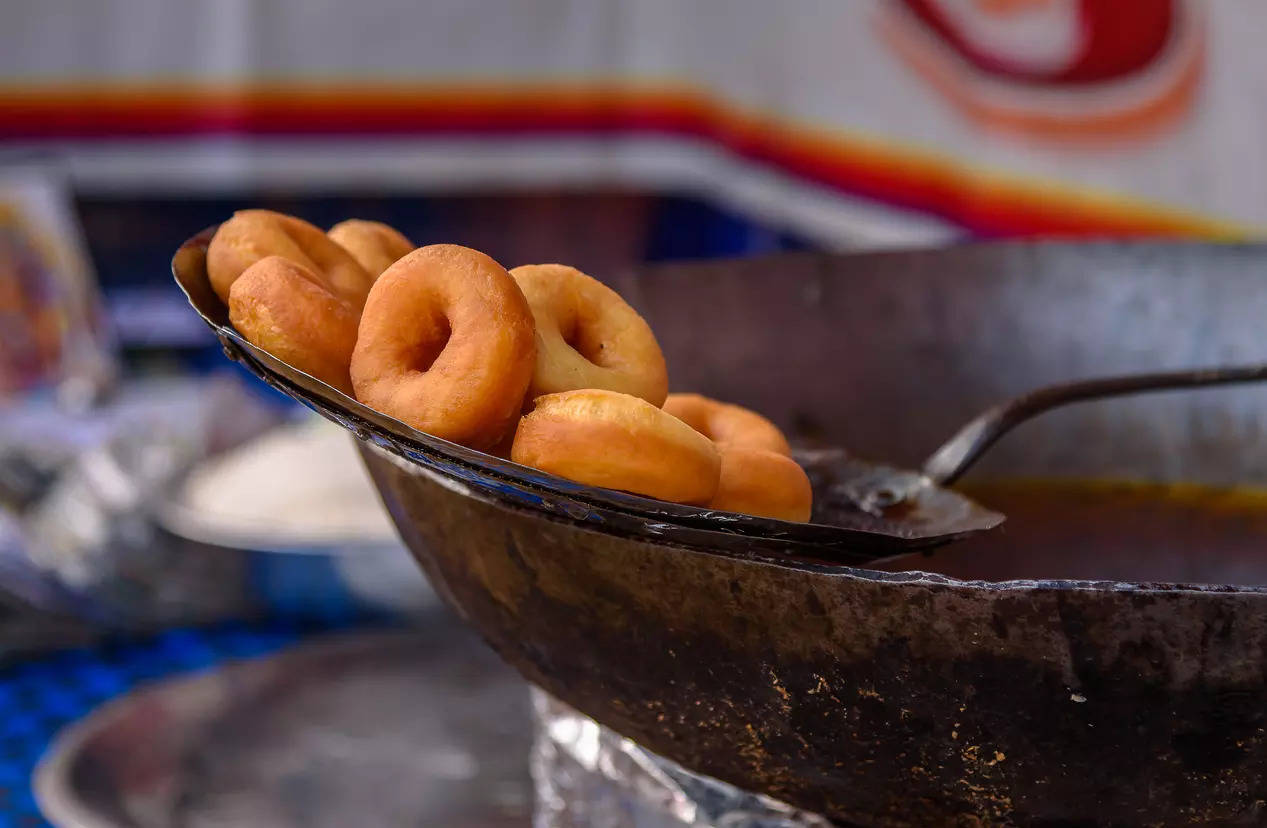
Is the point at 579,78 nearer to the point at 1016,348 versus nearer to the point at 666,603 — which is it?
the point at 1016,348

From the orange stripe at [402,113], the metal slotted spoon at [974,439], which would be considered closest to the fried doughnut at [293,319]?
the metal slotted spoon at [974,439]

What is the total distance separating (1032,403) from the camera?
2.89ft

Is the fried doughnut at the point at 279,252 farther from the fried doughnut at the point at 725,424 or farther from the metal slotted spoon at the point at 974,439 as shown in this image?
the metal slotted spoon at the point at 974,439

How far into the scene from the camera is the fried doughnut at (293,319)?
2.06ft

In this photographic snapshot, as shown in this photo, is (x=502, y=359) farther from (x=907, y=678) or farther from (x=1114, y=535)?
(x=1114, y=535)

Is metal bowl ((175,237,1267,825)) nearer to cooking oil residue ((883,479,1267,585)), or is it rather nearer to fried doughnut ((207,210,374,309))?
fried doughnut ((207,210,374,309))

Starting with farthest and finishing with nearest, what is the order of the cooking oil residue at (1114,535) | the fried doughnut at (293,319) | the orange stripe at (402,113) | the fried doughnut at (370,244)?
the orange stripe at (402,113) < the cooking oil residue at (1114,535) < the fried doughnut at (370,244) < the fried doughnut at (293,319)

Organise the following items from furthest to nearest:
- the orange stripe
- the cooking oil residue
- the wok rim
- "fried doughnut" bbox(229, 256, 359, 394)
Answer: the orange stripe → the cooking oil residue → "fried doughnut" bbox(229, 256, 359, 394) → the wok rim

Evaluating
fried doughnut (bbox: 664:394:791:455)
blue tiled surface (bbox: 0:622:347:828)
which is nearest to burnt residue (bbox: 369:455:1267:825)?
fried doughnut (bbox: 664:394:791:455)

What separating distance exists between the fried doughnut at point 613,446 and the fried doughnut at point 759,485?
4 centimetres

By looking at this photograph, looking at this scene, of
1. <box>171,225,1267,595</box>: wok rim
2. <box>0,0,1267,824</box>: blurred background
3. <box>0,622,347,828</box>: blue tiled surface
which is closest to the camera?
<box>171,225,1267,595</box>: wok rim

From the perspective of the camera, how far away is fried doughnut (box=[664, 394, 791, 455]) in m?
0.73

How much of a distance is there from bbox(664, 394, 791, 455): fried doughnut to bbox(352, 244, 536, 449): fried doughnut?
15 centimetres

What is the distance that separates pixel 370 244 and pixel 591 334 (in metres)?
0.18
